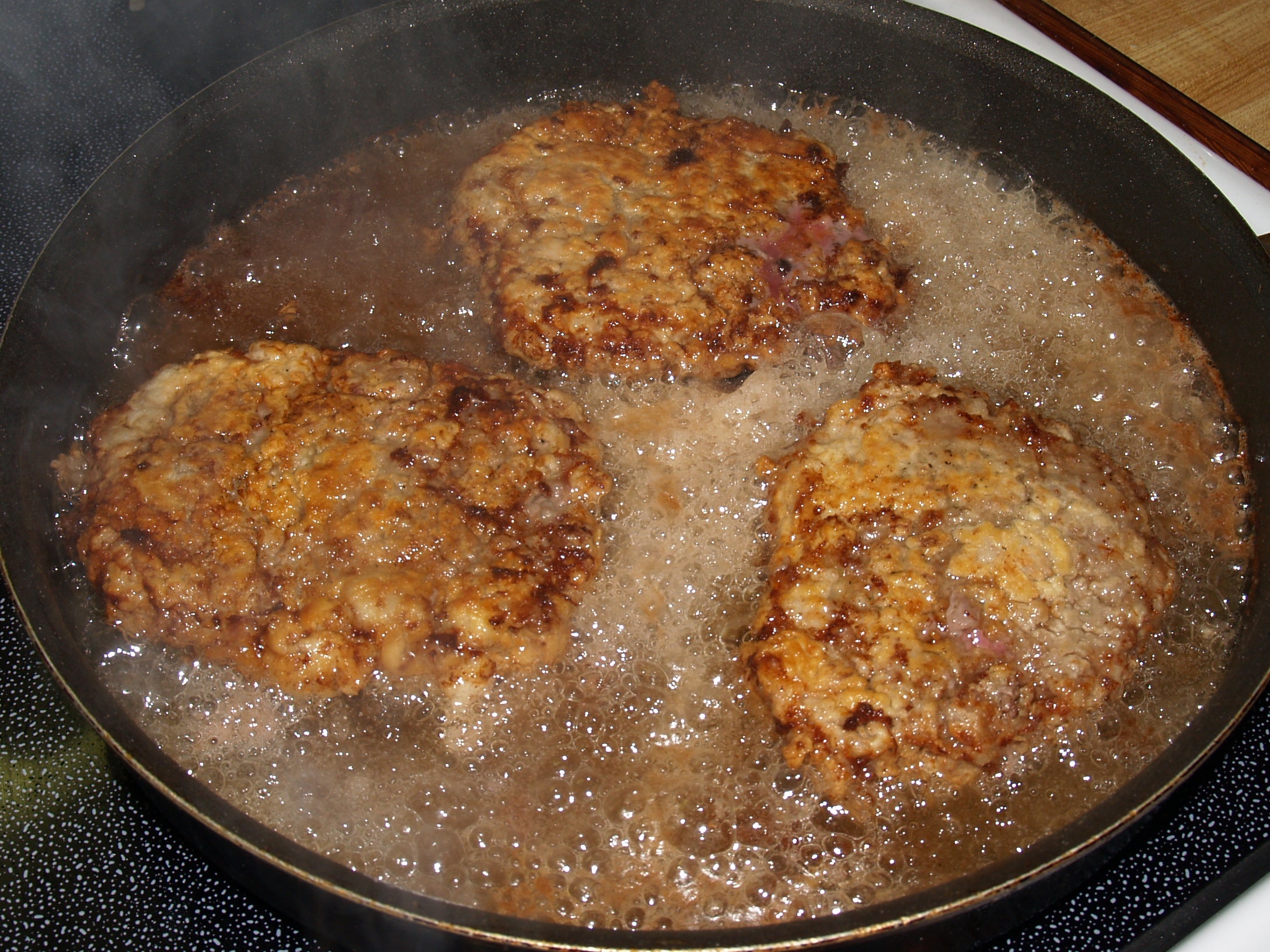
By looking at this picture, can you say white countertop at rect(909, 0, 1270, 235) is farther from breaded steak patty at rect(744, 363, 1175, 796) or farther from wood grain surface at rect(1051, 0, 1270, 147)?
breaded steak patty at rect(744, 363, 1175, 796)

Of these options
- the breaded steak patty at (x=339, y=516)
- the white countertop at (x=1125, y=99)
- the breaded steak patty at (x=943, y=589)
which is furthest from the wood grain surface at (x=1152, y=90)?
the breaded steak patty at (x=339, y=516)

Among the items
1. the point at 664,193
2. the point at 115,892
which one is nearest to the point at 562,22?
the point at 664,193

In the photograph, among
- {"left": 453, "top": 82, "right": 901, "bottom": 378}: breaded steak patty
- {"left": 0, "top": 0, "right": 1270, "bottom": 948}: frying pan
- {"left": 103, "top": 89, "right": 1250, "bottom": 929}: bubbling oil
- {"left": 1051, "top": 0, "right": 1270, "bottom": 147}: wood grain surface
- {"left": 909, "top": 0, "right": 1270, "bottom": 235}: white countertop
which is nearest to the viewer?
{"left": 0, "top": 0, "right": 1270, "bottom": 948}: frying pan

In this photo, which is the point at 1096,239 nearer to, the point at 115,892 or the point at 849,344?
the point at 849,344

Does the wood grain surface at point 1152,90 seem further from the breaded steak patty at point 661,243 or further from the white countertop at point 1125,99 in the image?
the breaded steak patty at point 661,243

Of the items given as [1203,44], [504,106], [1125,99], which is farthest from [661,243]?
[1203,44]

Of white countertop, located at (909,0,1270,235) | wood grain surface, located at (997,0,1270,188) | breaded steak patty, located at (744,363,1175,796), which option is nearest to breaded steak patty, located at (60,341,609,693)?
breaded steak patty, located at (744,363,1175,796)
